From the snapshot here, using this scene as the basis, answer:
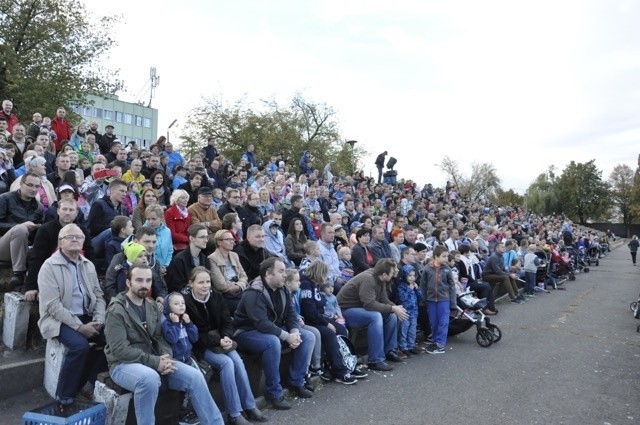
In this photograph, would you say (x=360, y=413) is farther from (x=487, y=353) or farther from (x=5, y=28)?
(x=5, y=28)

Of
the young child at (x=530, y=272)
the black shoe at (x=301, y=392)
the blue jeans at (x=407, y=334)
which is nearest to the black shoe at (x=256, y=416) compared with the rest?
the black shoe at (x=301, y=392)

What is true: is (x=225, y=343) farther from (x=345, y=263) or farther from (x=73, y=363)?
(x=345, y=263)

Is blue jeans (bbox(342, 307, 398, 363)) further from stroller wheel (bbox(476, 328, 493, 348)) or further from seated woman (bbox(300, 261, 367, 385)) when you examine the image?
stroller wheel (bbox(476, 328, 493, 348))

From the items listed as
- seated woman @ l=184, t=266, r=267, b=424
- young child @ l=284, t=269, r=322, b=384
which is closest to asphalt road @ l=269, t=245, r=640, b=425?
young child @ l=284, t=269, r=322, b=384

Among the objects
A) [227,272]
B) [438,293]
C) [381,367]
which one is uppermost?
[227,272]

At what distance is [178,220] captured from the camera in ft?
23.2

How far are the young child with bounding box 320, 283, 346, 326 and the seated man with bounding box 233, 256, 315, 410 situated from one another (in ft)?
3.13

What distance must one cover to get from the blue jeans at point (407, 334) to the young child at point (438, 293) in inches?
18.7

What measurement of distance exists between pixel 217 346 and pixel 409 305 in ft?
12.8

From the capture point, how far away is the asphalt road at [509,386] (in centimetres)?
539

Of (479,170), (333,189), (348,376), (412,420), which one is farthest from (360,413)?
(479,170)

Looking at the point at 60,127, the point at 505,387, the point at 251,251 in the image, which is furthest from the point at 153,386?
the point at 60,127

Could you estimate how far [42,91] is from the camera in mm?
17672

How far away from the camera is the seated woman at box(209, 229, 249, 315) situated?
6078 millimetres
